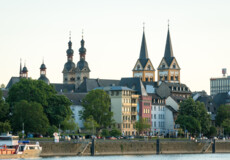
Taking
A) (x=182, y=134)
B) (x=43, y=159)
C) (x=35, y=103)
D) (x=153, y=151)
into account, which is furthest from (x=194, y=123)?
(x=43, y=159)

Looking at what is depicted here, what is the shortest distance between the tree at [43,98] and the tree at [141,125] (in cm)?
3215

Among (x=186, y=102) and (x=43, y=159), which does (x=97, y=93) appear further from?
(x=43, y=159)

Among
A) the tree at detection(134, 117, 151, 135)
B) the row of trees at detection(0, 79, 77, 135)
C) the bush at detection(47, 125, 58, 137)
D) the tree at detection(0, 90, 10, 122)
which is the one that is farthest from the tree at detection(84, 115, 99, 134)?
the tree at detection(0, 90, 10, 122)

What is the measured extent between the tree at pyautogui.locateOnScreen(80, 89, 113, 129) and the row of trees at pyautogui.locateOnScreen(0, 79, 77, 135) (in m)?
14.3

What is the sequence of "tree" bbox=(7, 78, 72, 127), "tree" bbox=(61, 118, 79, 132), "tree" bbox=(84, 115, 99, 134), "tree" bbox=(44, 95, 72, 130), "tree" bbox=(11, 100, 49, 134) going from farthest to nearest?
"tree" bbox=(84, 115, 99, 134), "tree" bbox=(61, 118, 79, 132), "tree" bbox=(44, 95, 72, 130), "tree" bbox=(7, 78, 72, 127), "tree" bbox=(11, 100, 49, 134)

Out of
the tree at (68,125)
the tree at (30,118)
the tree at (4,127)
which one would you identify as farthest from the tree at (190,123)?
the tree at (4,127)

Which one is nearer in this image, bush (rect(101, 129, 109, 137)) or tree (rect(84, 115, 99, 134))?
bush (rect(101, 129, 109, 137))

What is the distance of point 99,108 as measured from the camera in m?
176

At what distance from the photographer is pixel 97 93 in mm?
177500

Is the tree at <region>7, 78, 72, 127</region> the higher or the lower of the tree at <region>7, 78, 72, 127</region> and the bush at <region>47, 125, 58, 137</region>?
the higher

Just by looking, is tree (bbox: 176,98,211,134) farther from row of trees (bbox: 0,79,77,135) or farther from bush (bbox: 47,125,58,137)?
bush (bbox: 47,125,58,137)

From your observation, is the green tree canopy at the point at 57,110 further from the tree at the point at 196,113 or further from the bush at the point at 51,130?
the tree at the point at 196,113

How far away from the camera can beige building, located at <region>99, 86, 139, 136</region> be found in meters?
187

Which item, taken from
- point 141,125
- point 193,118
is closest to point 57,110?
point 141,125
